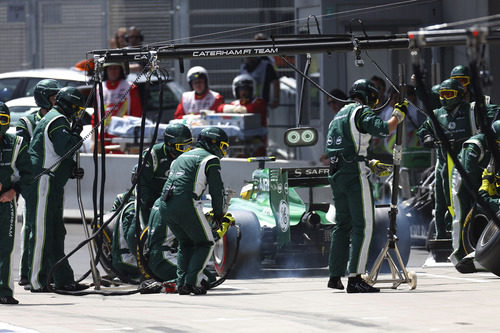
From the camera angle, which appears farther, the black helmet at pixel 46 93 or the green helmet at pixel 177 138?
the black helmet at pixel 46 93

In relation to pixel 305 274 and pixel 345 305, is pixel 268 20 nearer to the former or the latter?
pixel 305 274

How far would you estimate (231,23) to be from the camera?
23.7 meters

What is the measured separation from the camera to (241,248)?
14.6 m

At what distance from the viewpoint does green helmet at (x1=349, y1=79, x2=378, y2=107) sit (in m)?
13.3

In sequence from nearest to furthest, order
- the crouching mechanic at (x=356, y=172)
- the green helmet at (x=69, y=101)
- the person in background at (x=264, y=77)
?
the crouching mechanic at (x=356, y=172) < the green helmet at (x=69, y=101) < the person in background at (x=264, y=77)

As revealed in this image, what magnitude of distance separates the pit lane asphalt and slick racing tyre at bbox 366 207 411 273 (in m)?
0.48

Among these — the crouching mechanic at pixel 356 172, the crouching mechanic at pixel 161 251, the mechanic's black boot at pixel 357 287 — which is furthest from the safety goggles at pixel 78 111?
the mechanic's black boot at pixel 357 287

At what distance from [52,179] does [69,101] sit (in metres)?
0.82

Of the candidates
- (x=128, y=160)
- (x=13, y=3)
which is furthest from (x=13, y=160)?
(x=13, y=3)

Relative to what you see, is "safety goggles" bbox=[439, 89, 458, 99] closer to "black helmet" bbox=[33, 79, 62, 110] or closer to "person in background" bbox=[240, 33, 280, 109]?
"black helmet" bbox=[33, 79, 62, 110]

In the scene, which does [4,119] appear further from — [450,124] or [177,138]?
[450,124]

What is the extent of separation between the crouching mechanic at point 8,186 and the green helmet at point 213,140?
5.52 ft

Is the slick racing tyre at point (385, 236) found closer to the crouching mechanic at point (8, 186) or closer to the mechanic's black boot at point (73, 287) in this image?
the mechanic's black boot at point (73, 287)

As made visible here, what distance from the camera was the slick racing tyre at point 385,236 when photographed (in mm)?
14812
